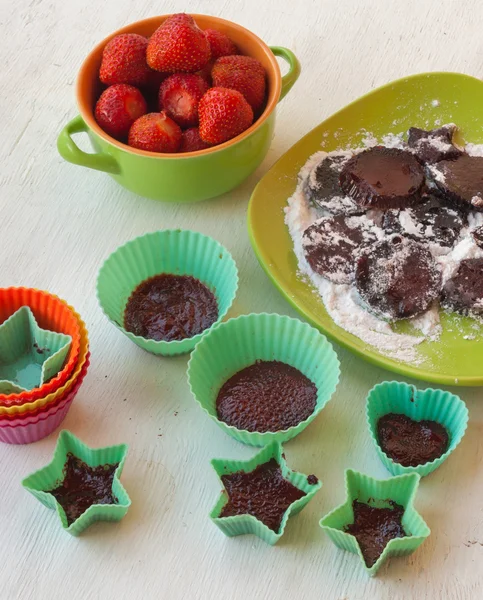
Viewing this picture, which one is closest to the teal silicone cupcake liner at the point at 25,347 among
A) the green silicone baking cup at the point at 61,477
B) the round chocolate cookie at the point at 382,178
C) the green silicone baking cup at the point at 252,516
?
the green silicone baking cup at the point at 61,477

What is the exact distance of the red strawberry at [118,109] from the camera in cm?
156

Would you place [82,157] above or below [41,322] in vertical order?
above

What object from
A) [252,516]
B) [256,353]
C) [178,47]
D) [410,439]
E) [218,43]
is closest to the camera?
[252,516]

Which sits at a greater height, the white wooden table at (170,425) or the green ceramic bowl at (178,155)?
the green ceramic bowl at (178,155)

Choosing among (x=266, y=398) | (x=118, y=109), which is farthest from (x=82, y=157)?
(x=266, y=398)

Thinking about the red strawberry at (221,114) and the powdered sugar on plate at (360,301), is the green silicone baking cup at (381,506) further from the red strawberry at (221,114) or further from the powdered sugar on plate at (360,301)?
the red strawberry at (221,114)

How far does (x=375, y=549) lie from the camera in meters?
1.23

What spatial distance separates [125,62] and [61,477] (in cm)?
82

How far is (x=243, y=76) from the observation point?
62.5 inches

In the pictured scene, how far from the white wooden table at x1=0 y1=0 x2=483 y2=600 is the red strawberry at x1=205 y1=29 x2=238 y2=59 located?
26 cm

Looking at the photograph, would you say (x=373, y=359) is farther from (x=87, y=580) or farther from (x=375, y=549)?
(x=87, y=580)

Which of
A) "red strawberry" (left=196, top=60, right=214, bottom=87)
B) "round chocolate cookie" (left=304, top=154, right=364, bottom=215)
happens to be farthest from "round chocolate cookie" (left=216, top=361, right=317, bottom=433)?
"red strawberry" (left=196, top=60, right=214, bottom=87)

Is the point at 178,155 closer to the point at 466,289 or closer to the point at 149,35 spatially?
the point at 149,35

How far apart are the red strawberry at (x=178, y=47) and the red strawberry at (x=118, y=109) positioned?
76mm
